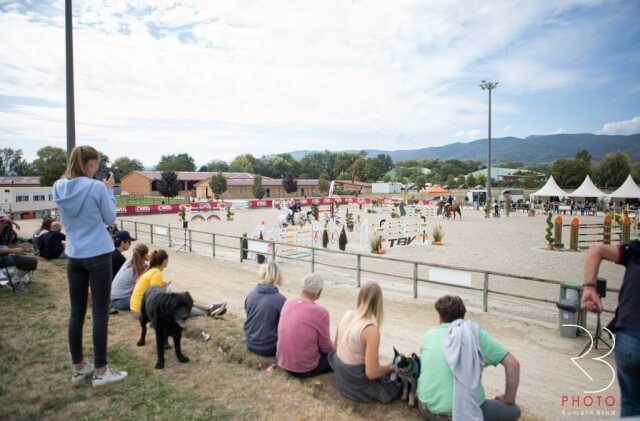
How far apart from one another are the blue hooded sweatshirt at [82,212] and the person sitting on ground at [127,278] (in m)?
3.02

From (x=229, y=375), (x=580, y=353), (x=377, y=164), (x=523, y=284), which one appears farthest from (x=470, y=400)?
(x=377, y=164)

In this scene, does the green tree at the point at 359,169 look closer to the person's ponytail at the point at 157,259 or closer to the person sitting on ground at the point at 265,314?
the person's ponytail at the point at 157,259

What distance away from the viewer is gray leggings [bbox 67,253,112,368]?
10.8ft

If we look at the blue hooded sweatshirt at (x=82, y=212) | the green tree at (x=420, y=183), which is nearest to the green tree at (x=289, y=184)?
the green tree at (x=420, y=183)

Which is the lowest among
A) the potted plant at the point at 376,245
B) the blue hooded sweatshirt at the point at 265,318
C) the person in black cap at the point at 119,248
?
the potted plant at the point at 376,245

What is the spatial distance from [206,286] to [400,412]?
773 centimetres

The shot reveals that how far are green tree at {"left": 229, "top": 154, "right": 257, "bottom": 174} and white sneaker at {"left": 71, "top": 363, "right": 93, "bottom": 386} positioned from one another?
117 m

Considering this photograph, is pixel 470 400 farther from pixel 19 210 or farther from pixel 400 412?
pixel 19 210

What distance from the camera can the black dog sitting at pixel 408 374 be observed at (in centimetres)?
346

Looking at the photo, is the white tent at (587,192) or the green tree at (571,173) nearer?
the white tent at (587,192)

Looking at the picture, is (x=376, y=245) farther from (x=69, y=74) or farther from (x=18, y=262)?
(x=18, y=262)

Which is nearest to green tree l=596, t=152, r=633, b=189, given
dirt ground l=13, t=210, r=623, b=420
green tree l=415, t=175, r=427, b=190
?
green tree l=415, t=175, r=427, b=190

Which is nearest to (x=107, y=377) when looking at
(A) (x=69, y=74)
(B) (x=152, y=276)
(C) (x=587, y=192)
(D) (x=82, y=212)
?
(D) (x=82, y=212)

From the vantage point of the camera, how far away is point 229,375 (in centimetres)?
401
